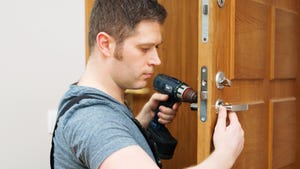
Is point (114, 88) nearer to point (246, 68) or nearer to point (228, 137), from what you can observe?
point (228, 137)

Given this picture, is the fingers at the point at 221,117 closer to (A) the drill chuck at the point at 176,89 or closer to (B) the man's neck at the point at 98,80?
(A) the drill chuck at the point at 176,89

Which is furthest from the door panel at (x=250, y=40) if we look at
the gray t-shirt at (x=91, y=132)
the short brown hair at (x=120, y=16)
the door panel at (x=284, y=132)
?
the gray t-shirt at (x=91, y=132)

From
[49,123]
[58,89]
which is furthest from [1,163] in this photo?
[58,89]

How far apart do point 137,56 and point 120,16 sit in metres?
0.12

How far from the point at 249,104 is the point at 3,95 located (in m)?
0.97

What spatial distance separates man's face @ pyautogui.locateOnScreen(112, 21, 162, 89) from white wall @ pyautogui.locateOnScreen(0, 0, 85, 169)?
22.6 inches

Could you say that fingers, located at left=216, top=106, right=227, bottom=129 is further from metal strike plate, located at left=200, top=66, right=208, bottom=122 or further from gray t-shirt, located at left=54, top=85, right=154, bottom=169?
gray t-shirt, located at left=54, top=85, right=154, bottom=169

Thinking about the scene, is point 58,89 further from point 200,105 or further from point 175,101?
Answer: point 200,105

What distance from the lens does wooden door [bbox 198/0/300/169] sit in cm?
119

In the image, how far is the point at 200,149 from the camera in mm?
1199

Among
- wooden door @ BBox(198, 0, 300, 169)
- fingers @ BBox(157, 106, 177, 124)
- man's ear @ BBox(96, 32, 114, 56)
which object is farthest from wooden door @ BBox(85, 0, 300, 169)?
man's ear @ BBox(96, 32, 114, 56)

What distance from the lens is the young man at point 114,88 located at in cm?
87

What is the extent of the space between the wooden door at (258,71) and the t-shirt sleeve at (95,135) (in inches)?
15.8

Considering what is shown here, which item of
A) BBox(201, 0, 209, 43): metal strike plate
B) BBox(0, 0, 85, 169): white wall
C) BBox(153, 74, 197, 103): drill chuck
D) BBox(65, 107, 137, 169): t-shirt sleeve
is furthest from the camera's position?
BBox(0, 0, 85, 169): white wall
